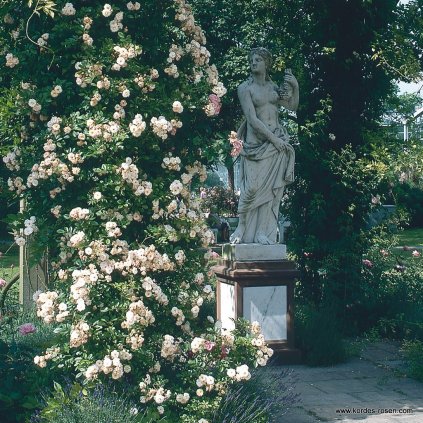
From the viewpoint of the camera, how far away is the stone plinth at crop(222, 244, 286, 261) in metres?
8.05

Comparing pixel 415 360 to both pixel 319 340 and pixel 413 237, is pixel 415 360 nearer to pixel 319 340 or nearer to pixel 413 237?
pixel 319 340

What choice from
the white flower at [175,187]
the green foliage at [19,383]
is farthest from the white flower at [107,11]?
the green foliage at [19,383]

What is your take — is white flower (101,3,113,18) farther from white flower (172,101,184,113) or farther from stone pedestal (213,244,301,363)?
stone pedestal (213,244,301,363)

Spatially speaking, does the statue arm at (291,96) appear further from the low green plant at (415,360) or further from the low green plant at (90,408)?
the low green plant at (90,408)

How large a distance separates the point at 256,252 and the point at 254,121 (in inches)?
56.4

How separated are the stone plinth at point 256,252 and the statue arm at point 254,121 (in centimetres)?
110

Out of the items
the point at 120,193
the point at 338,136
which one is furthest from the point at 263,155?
the point at 120,193

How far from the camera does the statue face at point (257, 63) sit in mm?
8164

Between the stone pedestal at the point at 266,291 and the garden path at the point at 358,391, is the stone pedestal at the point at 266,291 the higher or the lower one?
the higher one

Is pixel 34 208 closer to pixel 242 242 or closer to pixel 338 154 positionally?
pixel 242 242

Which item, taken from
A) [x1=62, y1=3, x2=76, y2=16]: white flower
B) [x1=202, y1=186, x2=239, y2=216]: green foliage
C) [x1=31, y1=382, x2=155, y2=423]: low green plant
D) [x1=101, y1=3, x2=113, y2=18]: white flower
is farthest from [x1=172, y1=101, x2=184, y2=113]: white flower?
[x1=202, y1=186, x2=239, y2=216]: green foliage

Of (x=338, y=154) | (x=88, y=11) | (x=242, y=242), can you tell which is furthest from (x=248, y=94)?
(x=88, y=11)

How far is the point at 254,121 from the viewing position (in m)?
8.19

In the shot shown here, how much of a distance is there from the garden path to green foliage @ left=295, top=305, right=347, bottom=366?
4.6 inches
